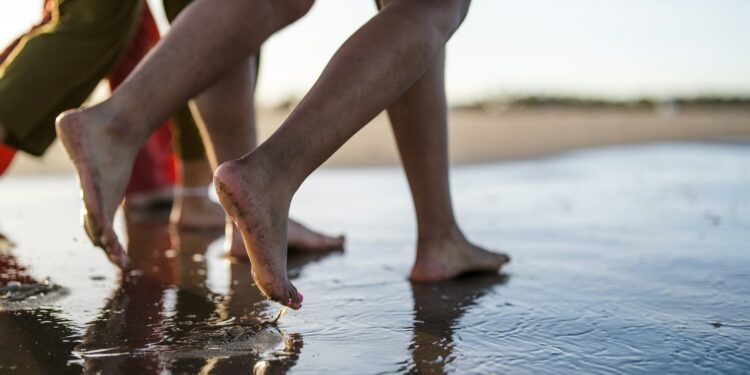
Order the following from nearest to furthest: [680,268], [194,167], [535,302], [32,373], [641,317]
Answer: [32,373], [641,317], [535,302], [680,268], [194,167]

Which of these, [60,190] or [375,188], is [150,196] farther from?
[375,188]

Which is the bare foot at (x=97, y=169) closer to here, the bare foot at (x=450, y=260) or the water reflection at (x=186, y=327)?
the water reflection at (x=186, y=327)

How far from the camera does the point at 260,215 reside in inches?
57.9

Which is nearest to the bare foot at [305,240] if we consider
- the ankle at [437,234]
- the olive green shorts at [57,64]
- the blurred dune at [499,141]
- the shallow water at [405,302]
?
the shallow water at [405,302]

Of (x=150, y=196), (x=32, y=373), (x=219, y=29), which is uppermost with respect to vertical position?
(x=219, y=29)

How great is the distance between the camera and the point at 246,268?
2.17 m

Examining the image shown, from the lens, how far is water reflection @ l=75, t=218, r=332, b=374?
1.33 metres

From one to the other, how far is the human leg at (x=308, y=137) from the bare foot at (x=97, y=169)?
39 centimetres

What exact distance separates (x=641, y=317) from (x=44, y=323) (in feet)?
3.56

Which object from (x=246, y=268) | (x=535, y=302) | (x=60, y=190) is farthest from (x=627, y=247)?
(x=60, y=190)

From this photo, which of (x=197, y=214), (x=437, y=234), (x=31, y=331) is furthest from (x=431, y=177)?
(x=197, y=214)

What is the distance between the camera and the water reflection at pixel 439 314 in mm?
1358

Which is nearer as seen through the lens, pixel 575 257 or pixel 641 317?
pixel 641 317

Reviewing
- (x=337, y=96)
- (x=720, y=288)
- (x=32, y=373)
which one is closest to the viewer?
(x=32, y=373)
